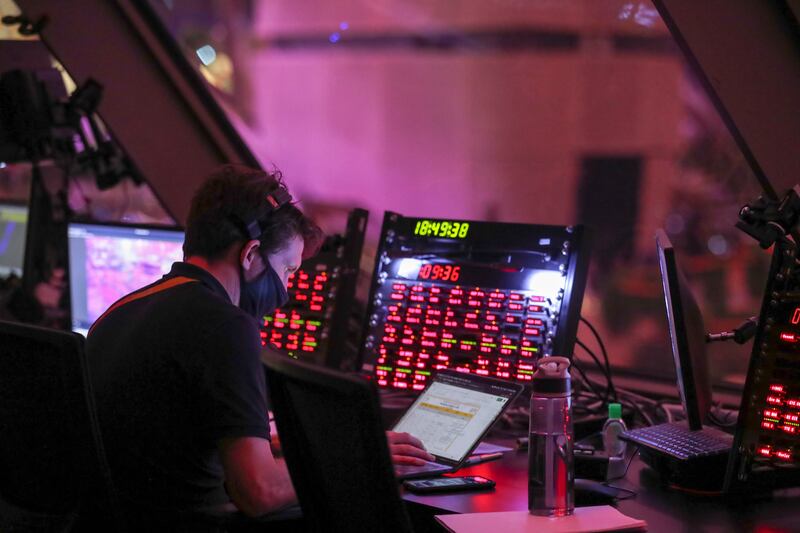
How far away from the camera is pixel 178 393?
6.05 feet

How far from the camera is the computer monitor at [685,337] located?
2.07 metres

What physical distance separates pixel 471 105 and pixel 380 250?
1104mm

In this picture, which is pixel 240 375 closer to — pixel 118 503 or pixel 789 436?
pixel 118 503

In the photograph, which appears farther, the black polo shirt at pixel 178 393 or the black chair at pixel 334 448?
the black polo shirt at pixel 178 393

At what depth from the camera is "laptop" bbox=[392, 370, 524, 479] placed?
2.07 metres

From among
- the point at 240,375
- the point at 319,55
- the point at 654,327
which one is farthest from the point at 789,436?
the point at 319,55

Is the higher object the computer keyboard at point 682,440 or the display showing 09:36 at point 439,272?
the display showing 09:36 at point 439,272

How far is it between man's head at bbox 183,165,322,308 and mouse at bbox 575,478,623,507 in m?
0.81

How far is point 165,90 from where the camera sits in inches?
151

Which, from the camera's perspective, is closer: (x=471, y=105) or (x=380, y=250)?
(x=380, y=250)

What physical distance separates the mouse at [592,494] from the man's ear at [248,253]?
0.81 metres

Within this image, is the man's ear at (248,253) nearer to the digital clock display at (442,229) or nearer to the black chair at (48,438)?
the black chair at (48,438)

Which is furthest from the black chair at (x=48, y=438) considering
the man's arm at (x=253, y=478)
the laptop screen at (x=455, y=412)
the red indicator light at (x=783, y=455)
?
the red indicator light at (x=783, y=455)

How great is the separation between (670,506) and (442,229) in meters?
1.08
